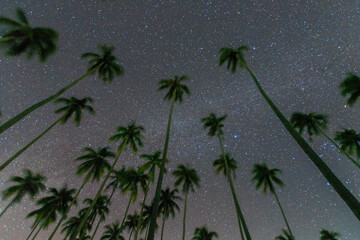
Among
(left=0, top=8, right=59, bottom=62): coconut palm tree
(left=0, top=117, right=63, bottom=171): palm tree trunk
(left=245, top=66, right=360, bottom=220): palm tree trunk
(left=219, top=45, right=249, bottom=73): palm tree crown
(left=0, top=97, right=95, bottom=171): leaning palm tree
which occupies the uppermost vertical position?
(left=219, top=45, right=249, bottom=73): palm tree crown

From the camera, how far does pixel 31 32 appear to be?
15.8 m

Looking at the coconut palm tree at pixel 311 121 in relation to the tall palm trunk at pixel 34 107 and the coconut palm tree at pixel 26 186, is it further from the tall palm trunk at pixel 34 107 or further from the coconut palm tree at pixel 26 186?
the coconut palm tree at pixel 26 186

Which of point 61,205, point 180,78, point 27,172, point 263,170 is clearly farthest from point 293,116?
point 27,172

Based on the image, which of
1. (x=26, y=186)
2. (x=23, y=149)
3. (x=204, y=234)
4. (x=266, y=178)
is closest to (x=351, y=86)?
(x=266, y=178)

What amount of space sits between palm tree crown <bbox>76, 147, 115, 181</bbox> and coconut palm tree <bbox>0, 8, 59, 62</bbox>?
544 inches

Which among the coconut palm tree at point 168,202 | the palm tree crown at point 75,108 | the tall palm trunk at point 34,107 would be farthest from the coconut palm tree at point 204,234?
the tall palm trunk at point 34,107

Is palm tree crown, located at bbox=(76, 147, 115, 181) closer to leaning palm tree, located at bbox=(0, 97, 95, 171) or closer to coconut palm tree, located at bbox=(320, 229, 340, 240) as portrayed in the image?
leaning palm tree, located at bbox=(0, 97, 95, 171)

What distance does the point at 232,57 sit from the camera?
934 inches

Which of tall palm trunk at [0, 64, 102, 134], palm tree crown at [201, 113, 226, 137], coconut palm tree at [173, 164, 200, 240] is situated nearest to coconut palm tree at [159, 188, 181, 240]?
coconut palm tree at [173, 164, 200, 240]

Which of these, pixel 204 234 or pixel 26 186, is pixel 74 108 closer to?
pixel 26 186

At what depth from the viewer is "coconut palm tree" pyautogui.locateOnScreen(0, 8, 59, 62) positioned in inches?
591

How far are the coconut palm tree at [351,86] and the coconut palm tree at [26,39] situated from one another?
105 ft

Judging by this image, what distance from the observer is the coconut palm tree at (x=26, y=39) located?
1502 cm

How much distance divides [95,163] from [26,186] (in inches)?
628
